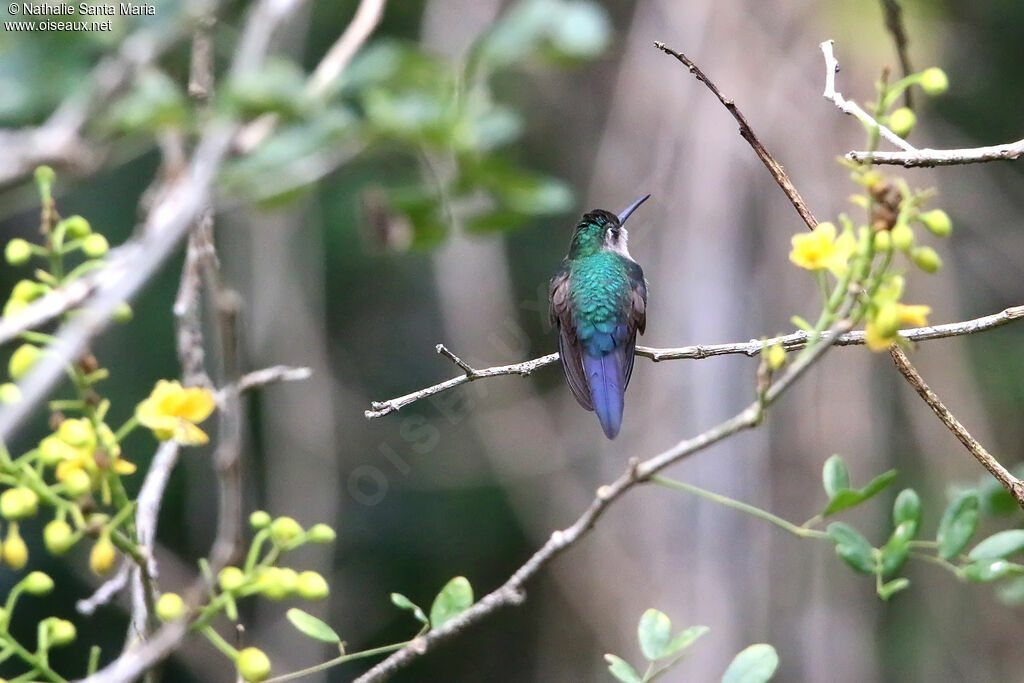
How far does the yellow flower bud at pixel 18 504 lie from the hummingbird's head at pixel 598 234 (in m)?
2.84

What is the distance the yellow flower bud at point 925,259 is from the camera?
103 cm

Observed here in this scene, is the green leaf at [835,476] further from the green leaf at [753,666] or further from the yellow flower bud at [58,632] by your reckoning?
the yellow flower bud at [58,632]

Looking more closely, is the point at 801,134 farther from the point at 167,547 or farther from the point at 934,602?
the point at 167,547

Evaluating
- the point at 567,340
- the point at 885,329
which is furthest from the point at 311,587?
the point at 567,340

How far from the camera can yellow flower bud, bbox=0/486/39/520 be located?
1070 millimetres

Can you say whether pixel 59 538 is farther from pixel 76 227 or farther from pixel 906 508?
pixel 906 508

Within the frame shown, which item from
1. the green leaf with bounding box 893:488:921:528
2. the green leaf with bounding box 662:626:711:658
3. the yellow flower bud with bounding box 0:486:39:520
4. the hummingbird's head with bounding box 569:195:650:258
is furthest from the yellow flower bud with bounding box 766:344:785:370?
the hummingbird's head with bounding box 569:195:650:258

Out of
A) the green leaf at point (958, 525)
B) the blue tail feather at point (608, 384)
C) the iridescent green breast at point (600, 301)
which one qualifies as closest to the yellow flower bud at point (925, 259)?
the green leaf at point (958, 525)

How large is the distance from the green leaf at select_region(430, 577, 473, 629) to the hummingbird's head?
257cm

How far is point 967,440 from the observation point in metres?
1.57

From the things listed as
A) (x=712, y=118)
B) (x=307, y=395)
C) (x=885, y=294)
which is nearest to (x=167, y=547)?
(x=307, y=395)

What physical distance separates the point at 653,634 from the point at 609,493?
409 millimetres

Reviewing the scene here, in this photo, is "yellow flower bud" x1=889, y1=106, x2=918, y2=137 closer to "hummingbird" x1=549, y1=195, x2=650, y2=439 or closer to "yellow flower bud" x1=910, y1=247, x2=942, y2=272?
"yellow flower bud" x1=910, y1=247, x2=942, y2=272

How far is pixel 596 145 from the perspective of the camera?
5.79 metres
